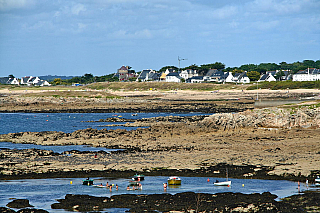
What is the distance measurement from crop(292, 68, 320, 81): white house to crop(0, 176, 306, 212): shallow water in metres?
129

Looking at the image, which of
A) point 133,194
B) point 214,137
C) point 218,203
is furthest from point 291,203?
point 214,137

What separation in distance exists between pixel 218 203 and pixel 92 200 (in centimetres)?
548

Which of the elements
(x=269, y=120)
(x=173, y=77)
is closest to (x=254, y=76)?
(x=173, y=77)

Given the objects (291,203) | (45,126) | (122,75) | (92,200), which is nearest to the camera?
(291,203)

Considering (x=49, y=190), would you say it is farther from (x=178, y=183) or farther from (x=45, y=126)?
(x=45, y=126)

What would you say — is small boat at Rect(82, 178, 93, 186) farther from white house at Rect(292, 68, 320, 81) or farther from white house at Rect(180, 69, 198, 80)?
white house at Rect(180, 69, 198, 80)

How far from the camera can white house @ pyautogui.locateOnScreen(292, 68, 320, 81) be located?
143m

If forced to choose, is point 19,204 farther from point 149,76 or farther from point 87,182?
point 149,76

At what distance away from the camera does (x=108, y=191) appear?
21.1 m

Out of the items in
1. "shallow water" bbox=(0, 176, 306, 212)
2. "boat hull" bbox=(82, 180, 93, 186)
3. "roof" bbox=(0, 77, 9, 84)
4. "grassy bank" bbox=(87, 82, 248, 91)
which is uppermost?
"roof" bbox=(0, 77, 9, 84)

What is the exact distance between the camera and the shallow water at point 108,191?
20.4 metres

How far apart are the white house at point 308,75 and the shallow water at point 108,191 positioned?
5095 inches

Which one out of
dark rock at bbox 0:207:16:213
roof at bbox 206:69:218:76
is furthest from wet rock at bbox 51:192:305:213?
roof at bbox 206:69:218:76

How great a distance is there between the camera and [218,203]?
1838 centimetres
